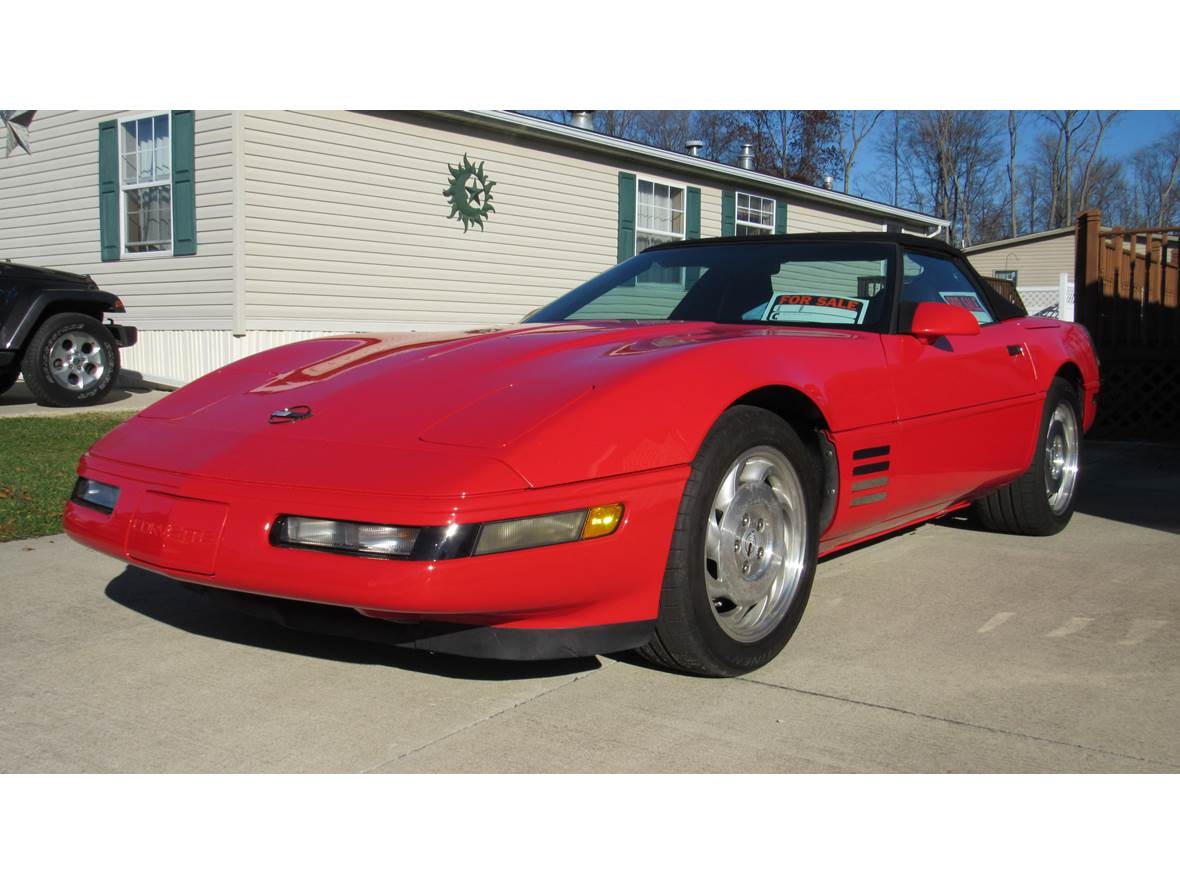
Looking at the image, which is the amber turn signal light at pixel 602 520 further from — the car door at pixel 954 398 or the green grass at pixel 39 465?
the green grass at pixel 39 465

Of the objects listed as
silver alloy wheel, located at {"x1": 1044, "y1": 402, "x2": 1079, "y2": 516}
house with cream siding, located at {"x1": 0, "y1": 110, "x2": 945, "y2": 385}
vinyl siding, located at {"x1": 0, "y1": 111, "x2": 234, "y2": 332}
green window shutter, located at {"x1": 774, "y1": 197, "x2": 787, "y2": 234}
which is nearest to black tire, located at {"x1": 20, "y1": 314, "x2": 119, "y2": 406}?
house with cream siding, located at {"x1": 0, "y1": 110, "x2": 945, "y2": 385}

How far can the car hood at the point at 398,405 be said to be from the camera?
8.61 feet

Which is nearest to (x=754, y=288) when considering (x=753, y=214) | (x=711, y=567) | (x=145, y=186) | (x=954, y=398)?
(x=954, y=398)

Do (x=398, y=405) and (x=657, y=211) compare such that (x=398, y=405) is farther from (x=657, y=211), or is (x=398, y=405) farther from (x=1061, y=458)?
(x=657, y=211)

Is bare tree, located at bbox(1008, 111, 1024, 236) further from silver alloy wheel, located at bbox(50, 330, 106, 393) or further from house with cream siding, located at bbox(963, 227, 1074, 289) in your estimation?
silver alloy wheel, located at bbox(50, 330, 106, 393)

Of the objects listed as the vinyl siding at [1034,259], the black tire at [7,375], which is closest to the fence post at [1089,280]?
the black tire at [7,375]

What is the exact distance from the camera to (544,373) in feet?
9.72

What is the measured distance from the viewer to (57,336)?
942 centimetres

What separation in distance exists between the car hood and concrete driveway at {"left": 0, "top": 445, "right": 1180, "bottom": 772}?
2.04ft

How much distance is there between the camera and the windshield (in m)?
3.97

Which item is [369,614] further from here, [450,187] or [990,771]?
[450,187]

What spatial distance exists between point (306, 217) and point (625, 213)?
5.38 metres

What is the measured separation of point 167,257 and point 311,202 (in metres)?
1.73
